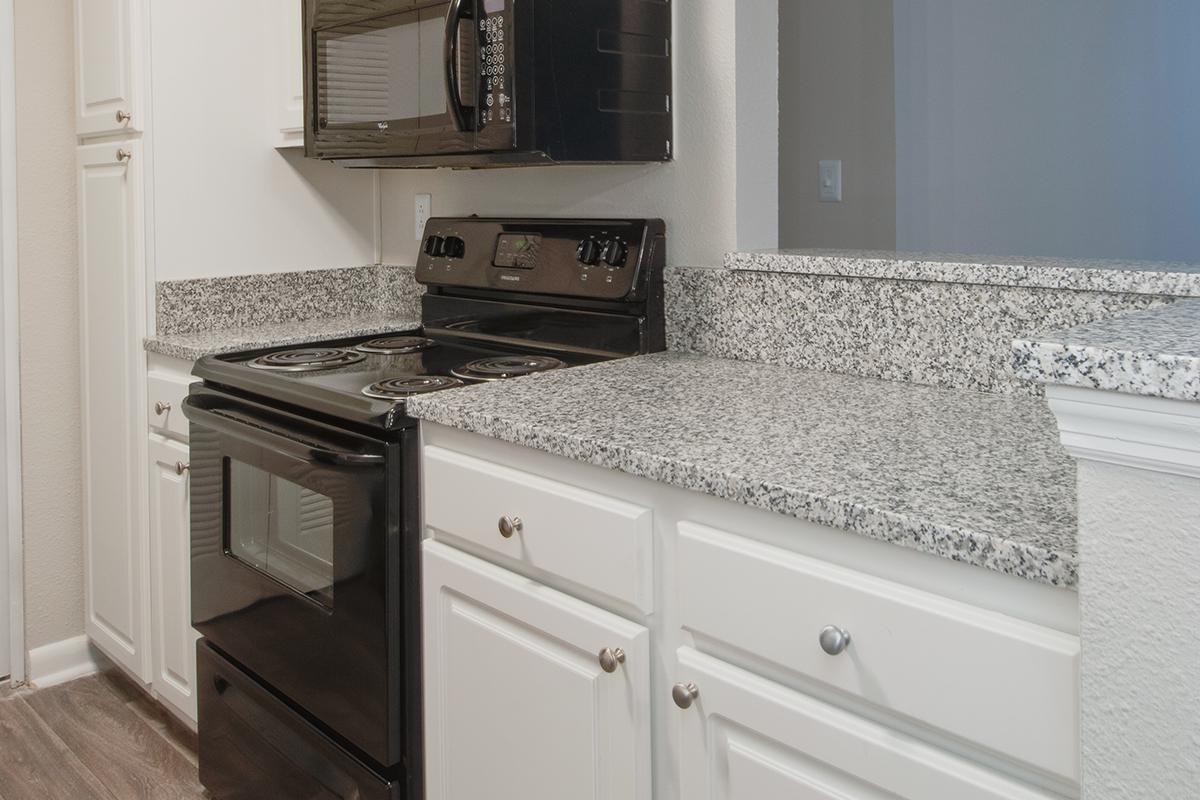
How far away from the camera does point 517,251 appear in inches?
83.7

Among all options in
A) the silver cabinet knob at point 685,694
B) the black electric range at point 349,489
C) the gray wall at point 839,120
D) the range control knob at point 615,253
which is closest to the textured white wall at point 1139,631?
the silver cabinet knob at point 685,694

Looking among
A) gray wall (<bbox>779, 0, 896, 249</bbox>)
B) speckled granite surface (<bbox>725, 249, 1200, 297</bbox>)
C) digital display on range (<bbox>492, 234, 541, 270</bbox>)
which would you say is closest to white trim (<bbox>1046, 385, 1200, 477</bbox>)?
speckled granite surface (<bbox>725, 249, 1200, 297</bbox>)

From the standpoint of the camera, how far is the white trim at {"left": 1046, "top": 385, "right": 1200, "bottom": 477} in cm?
72

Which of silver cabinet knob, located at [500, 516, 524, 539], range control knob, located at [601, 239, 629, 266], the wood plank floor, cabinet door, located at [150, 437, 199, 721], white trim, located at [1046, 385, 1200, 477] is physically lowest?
the wood plank floor

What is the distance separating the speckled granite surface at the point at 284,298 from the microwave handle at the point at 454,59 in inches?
31.3

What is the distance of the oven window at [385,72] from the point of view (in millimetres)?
1897

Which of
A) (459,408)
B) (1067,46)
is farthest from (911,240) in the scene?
(459,408)

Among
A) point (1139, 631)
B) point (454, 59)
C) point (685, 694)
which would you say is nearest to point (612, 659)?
point (685, 694)

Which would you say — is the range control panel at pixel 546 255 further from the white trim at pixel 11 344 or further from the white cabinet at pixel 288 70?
the white trim at pixel 11 344

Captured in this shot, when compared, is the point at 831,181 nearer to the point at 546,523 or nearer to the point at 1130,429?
the point at 546,523

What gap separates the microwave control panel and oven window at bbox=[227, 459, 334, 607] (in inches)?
25.7

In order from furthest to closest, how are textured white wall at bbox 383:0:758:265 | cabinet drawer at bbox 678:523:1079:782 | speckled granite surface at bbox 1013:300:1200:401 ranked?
textured white wall at bbox 383:0:758:265 < cabinet drawer at bbox 678:523:1079:782 < speckled granite surface at bbox 1013:300:1200:401

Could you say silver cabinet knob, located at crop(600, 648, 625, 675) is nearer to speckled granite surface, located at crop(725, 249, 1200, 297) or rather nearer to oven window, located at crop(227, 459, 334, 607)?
oven window, located at crop(227, 459, 334, 607)

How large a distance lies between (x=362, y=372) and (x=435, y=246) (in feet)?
1.64
